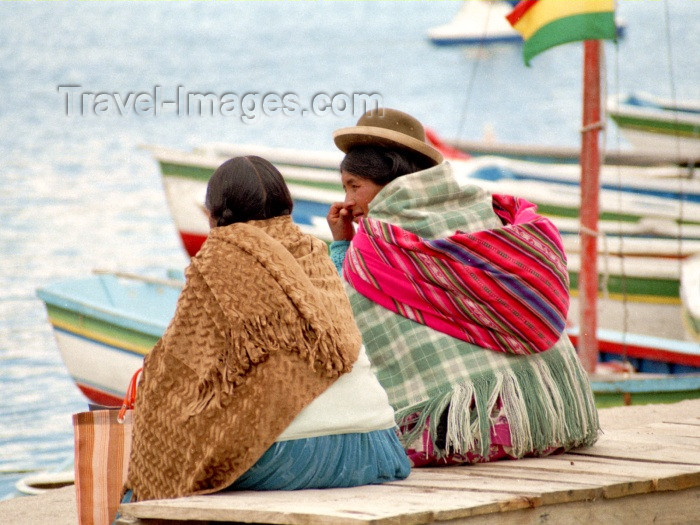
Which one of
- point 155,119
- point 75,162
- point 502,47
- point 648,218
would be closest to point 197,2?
point 502,47

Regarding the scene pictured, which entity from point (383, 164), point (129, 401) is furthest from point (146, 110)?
point (129, 401)

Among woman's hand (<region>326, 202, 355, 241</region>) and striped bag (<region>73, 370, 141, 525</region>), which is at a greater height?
woman's hand (<region>326, 202, 355, 241</region>)

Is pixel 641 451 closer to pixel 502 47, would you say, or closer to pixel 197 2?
pixel 502 47

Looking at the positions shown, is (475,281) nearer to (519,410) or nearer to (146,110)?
(519,410)

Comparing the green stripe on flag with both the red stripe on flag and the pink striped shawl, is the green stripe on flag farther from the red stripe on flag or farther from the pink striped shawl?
the pink striped shawl

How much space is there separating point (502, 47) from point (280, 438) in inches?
2278

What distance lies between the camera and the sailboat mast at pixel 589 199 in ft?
18.7

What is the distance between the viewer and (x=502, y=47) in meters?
58.8

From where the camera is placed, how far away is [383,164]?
10.8ft

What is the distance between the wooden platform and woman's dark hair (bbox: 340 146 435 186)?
2.81ft

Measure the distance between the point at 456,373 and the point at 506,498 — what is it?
0.58 metres

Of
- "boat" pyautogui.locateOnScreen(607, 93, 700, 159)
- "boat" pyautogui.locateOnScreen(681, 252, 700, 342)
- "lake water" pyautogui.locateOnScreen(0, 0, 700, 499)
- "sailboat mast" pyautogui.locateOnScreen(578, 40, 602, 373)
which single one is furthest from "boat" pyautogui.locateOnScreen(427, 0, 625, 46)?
"sailboat mast" pyautogui.locateOnScreen(578, 40, 602, 373)

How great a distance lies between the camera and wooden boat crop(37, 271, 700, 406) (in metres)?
6.64

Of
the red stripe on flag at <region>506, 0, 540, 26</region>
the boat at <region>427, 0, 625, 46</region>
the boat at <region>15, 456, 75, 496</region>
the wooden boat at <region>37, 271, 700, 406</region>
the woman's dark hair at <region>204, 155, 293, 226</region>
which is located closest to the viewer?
the woman's dark hair at <region>204, 155, 293, 226</region>
